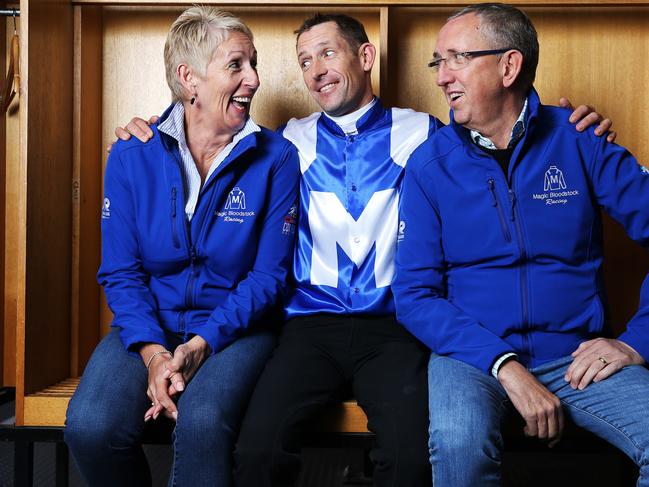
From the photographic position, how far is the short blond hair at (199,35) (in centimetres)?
240

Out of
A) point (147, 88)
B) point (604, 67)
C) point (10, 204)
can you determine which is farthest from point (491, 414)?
point (10, 204)

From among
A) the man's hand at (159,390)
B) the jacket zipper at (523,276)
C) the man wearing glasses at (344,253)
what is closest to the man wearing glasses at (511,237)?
the jacket zipper at (523,276)

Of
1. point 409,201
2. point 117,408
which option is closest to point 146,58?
point 409,201

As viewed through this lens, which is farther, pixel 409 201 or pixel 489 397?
pixel 409 201

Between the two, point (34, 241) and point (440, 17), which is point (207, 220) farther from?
point (440, 17)

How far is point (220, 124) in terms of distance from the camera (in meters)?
2.42

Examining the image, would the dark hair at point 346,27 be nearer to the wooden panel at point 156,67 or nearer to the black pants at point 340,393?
the wooden panel at point 156,67

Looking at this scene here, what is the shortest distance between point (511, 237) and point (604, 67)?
4.11ft

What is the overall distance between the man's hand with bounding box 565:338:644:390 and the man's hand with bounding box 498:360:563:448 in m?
0.09

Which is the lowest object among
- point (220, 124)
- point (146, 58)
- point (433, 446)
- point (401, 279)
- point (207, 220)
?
point (433, 446)

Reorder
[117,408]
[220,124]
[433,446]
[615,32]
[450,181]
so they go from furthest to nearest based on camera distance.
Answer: [615,32]
[220,124]
[450,181]
[117,408]
[433,446]

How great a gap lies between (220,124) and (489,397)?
115 cm

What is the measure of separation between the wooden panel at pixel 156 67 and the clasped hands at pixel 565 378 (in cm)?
153

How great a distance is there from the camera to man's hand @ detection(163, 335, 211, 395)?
6.70 feet
